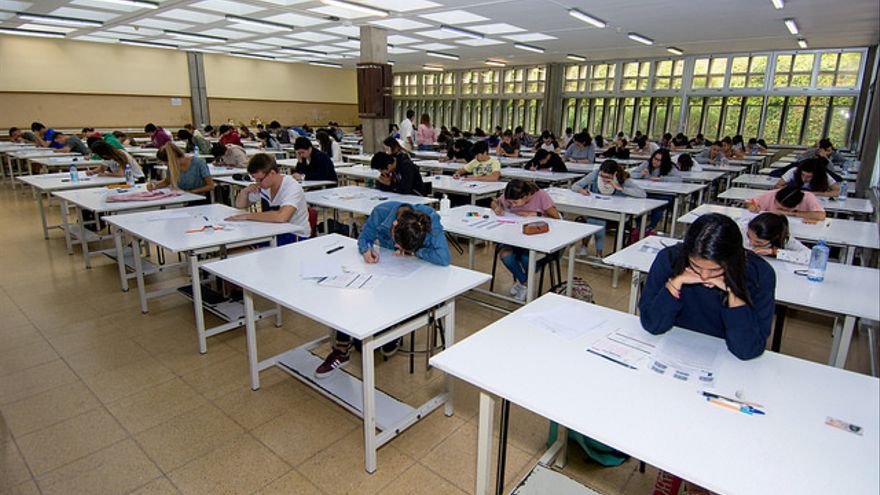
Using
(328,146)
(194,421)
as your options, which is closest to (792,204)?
(194,421)

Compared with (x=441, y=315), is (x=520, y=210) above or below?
above

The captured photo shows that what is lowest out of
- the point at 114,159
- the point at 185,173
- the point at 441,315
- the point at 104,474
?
the point at 104,474

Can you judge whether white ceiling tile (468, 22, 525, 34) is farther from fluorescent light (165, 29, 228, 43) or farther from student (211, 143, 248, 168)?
fluorescent light (165, 29, 228, 43)

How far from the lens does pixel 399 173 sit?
18.1 feet

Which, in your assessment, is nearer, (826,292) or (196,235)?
(826,292)

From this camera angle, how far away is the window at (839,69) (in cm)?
1129

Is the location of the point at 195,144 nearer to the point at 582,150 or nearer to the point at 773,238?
the point at 582,150

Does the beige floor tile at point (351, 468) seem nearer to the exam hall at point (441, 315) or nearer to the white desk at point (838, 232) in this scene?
the exam hall at point (441, 315)

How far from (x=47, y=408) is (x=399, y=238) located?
2.25 metres

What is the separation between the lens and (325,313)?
2172 millimetres

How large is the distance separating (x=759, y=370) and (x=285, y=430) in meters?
2.24

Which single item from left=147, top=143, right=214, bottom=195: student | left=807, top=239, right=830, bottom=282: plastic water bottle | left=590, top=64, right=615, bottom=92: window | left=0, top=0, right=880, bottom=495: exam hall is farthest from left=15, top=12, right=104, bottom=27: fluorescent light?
left=590, top=64, right=615, bottom=92: window

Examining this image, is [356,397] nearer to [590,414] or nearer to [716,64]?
[590,414]

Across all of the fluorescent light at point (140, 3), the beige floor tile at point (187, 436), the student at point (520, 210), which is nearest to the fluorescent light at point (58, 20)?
the fluorescent light at point (140, 3)
